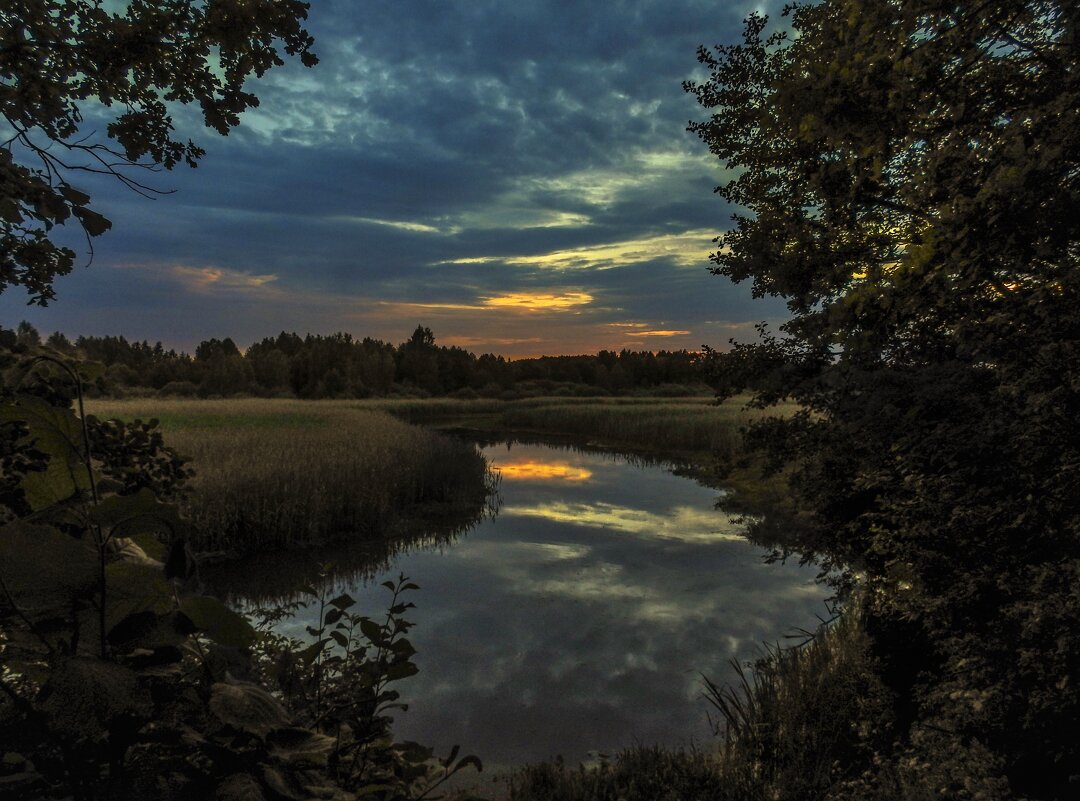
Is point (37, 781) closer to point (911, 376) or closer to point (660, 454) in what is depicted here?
point (911, 376)

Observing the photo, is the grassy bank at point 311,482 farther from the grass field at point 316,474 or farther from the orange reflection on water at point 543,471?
the orange reflection on water at point 543,471

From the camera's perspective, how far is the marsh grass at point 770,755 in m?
4.21

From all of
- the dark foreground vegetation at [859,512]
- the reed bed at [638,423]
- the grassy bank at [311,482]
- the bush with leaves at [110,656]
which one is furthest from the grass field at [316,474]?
the bush with leaves at [110,656]

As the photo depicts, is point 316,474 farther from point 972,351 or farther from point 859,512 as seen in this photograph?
point 972,351

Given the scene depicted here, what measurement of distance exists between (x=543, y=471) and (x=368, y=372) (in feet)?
220

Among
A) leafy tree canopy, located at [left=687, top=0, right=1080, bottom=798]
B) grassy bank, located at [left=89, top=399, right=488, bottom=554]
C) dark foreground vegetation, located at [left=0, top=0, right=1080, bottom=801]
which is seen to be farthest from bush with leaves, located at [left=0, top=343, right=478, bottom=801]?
grassy bank, located at [left=89, top=399, right=488, bottom=554]

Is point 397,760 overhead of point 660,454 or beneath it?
overhead

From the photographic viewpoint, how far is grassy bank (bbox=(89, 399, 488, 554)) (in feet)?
35.0

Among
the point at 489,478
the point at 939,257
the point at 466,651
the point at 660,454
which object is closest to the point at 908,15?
the point at 939,257

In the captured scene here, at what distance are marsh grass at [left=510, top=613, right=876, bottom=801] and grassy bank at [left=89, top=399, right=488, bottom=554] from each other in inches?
283

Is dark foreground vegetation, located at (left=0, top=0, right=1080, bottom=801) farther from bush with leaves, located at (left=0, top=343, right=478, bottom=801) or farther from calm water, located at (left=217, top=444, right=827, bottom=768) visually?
calm water, located at (left=217, top=444, right=827, bottom=768)

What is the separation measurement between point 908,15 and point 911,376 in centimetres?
215

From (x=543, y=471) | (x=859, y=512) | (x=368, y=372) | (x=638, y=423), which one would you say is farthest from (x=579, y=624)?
(x=368, y=372)

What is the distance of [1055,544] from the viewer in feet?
11.3
